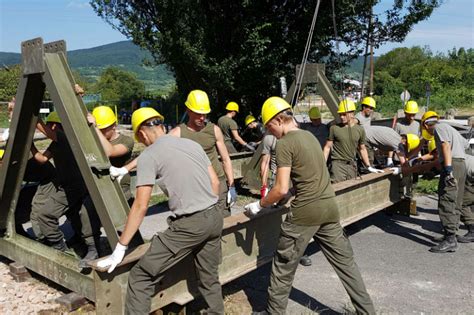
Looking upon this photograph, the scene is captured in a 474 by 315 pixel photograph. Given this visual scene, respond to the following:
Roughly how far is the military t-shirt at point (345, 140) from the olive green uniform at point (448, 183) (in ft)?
3.35

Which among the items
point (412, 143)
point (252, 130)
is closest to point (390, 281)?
point (412, 143)

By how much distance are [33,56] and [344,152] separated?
405 centimetres

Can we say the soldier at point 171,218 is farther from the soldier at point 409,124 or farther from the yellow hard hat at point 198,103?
the soldier at point 409,124

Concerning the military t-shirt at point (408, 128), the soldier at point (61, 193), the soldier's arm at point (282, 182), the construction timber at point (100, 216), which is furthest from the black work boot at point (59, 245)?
the military t-shirt at point (408, 128)

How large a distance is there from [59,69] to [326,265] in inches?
141

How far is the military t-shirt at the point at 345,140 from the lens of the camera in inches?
243

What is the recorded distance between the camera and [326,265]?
5301 mm

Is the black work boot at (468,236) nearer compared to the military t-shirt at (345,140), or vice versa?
the black work boot at (468,236)

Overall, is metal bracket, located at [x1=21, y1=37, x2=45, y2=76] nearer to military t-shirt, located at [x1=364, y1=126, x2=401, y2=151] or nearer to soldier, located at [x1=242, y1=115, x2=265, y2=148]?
military t-shirt, located at [x1=364, y1=126, x2=401, y2=151]

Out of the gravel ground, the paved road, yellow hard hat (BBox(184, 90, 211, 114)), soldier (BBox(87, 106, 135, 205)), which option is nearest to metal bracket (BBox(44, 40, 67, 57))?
soldier (BBox(87, 106, 135, 205))

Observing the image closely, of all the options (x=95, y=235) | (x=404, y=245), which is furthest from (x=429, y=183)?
(x=95, y=235)

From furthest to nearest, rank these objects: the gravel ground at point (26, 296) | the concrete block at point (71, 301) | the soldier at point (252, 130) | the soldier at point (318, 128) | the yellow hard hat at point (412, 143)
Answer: the soldier at point (252, 130) → the soldier at point (318, 128) → the yellow hard hat at point (412, 143) → the gravel ground at point (26, 296) → the concrete block at point (71, 301)

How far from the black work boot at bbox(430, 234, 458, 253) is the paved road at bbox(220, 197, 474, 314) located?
8 centimetres

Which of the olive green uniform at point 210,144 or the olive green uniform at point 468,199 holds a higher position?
the olive green uniform at point 210,144
